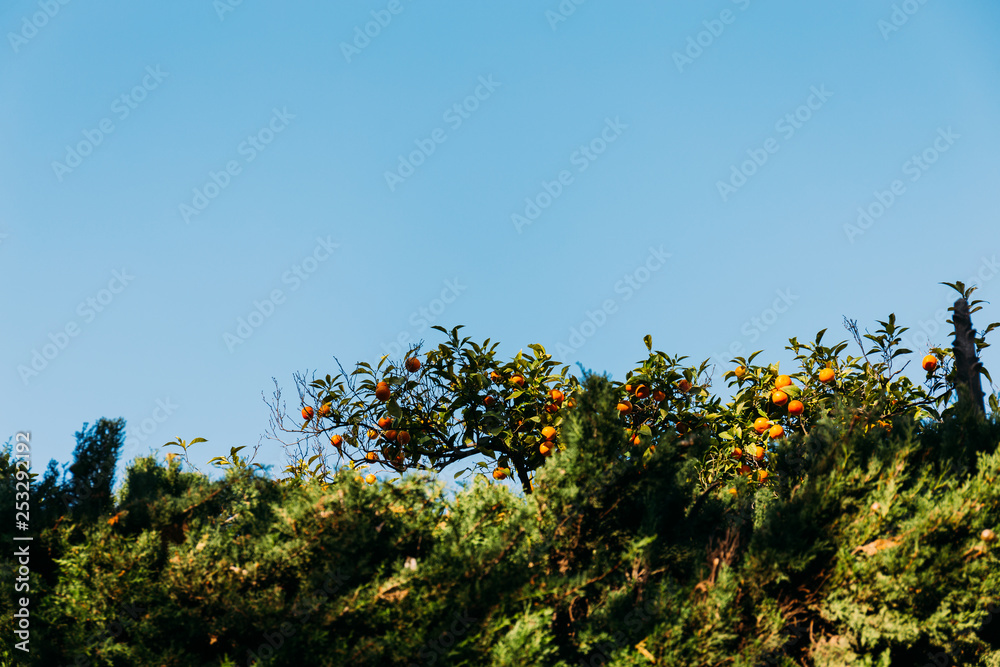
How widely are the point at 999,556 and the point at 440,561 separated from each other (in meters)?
2.34

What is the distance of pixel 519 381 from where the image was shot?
540 cm

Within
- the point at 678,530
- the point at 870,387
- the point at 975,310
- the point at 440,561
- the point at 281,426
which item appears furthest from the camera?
the point at 281,426

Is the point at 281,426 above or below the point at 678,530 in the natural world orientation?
above

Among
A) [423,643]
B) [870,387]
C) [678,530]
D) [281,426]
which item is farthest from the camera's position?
[281,426]

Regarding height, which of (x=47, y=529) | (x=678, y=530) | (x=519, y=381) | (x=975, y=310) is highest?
(x=519, y=381)

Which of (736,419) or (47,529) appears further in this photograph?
(736,419)

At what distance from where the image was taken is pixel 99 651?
2908mm

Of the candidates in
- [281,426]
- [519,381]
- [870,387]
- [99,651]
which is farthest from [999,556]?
[281,426]

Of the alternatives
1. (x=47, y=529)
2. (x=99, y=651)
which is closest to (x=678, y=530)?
(x=99, y=651)

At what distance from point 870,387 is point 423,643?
422cm

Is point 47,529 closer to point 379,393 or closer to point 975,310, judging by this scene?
point 379,393

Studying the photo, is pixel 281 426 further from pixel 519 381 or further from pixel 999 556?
pixel 999 556

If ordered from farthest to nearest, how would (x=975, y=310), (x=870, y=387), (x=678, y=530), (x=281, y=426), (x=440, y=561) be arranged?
(x=281, y=426) → (x=870, y=387) → (x=975, y=310) → (x=678, y=530) → (x=440, y=561)

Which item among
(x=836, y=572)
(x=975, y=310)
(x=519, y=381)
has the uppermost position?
(x=519, y=381)
